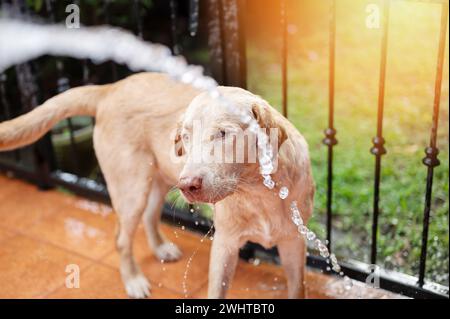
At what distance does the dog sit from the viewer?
80.6 inches

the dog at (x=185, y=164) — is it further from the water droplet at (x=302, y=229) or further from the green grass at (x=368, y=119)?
the green grass at (x=368, y=119)

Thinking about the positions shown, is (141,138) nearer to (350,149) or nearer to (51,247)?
(51,247)

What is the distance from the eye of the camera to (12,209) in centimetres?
416

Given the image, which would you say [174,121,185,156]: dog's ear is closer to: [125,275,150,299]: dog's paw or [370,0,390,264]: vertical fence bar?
[370,0,390,264]: vertical fence bar

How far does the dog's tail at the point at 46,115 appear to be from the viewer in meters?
2.72

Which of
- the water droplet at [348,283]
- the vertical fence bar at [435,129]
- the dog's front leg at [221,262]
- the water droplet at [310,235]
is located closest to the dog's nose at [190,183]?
the dog's front leg at [221,262]

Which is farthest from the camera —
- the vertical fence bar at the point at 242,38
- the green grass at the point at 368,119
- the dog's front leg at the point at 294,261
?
the green grass at the point at 368,119

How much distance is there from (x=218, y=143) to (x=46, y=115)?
1.24 meters

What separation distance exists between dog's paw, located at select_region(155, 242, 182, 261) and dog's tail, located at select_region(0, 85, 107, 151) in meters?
1.00

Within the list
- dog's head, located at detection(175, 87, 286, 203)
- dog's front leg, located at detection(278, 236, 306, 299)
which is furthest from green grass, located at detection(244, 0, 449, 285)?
dog's head, located at detection(175, 87, 286, 203)

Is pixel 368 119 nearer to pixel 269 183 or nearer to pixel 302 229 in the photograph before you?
pixel 302 229

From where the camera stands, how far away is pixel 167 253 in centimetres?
355

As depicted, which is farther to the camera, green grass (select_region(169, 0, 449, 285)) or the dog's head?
green grass (select_region(169, 0, 449, 285))
